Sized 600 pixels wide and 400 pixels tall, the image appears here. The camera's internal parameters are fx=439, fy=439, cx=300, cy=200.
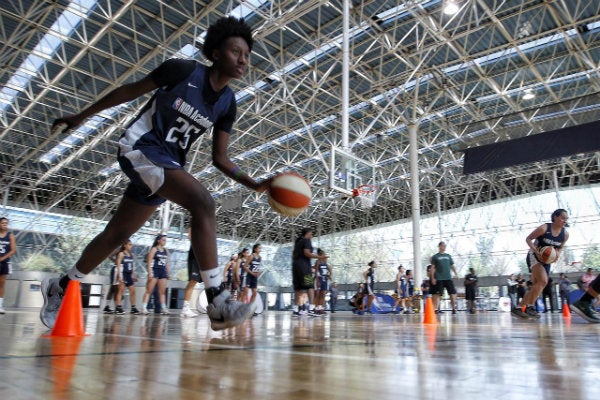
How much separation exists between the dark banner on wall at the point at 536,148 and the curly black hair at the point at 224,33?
40.5 ft

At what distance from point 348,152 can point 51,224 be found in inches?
856

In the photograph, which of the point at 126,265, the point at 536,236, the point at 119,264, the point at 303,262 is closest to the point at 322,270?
the point at 303,262

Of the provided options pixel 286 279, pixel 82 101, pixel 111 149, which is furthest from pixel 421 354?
pixel 286 279

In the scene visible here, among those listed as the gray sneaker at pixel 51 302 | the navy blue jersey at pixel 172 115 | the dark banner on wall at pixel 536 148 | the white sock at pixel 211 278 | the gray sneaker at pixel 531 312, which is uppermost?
the dark banner on wall at pixel 536 148

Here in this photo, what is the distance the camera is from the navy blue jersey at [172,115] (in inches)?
78.0

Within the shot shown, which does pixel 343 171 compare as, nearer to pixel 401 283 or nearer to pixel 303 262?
pixel 303 262

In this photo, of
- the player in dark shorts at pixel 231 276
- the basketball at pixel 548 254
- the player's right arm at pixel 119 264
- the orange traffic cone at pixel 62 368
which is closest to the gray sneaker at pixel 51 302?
the orange traffic cone at pixel 62 368

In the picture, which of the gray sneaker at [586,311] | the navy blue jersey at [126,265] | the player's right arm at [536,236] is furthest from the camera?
the navy blue jersey at [126,265]

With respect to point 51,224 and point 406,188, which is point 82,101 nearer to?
point 51,224

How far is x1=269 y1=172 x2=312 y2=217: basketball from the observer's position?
2.29 m

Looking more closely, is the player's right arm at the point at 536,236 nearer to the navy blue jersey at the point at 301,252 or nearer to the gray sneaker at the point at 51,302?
the navy blue jersey at the point at 301,252

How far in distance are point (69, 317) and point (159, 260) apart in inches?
224

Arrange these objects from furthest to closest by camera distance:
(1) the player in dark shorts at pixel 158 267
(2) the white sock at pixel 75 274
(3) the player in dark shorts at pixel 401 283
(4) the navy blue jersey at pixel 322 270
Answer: (3) the player in dark shorts at pixel 401 283 < (4) the navy blue jersey at pixel 322 270 < (1) the player in dark shorts at pixel 158 267 < (2) the white sock at pixel 75 274

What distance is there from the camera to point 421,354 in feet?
4.87
